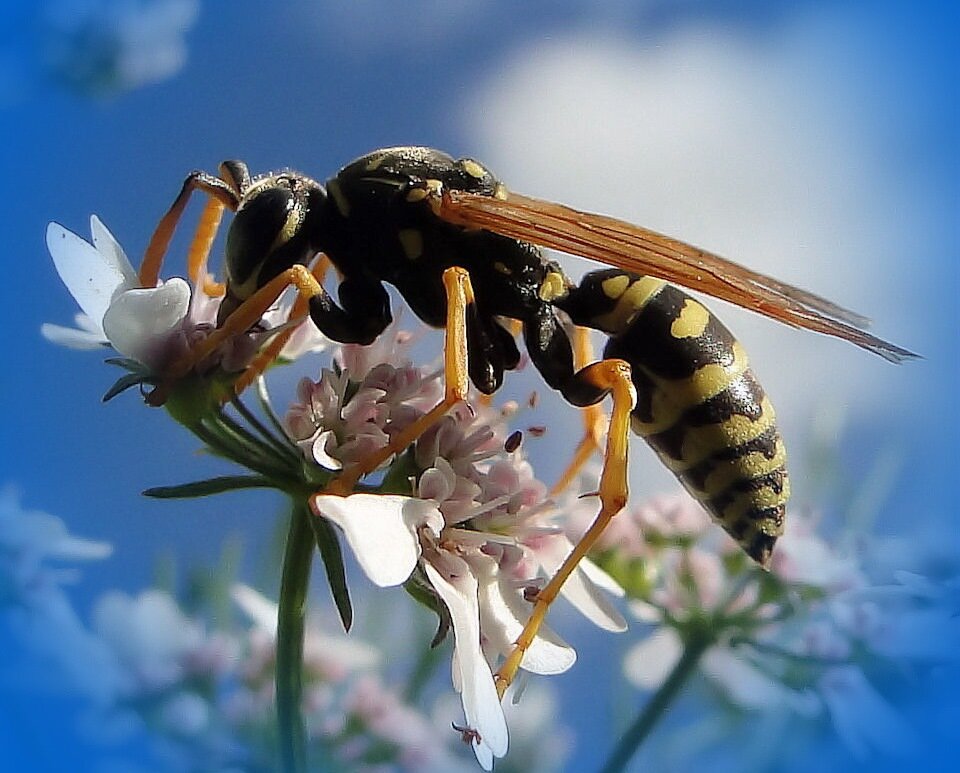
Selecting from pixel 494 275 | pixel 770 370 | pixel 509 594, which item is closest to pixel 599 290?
pixel 494 275

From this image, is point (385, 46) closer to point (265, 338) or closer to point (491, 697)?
point (265, 338)

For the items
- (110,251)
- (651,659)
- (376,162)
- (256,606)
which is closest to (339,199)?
(376,162)

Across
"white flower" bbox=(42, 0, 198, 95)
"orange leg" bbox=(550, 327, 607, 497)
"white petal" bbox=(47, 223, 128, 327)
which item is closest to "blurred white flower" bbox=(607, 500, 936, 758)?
"orange leg" bbox=(550, 327, 607, 497)

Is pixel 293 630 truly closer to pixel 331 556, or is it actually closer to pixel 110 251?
pixel 331 556

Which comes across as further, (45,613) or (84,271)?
(45,613)

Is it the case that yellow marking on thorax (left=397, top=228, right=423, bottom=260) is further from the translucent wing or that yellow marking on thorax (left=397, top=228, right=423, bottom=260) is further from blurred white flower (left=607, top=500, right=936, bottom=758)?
blurred white flower (left=607, top=500, right=936, bottom=758)

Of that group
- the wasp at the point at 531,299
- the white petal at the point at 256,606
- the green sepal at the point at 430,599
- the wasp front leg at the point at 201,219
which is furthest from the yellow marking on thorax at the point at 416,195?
the white petal at the point at 256,606
